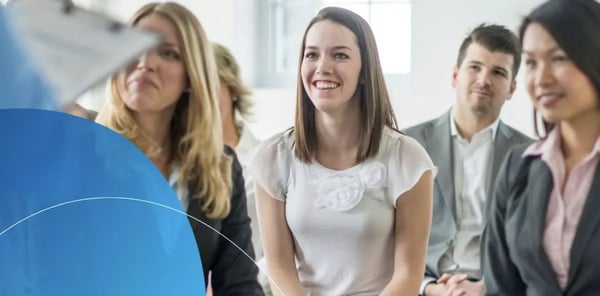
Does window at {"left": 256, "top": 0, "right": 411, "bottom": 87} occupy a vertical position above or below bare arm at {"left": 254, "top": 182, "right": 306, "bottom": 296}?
above

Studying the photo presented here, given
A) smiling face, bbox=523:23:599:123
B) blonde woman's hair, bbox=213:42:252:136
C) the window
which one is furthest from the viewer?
blonde woman's hair, bbox=213:42:252:136

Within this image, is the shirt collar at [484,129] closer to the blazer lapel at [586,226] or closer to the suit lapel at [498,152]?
→ the suit lapel at [498,152]

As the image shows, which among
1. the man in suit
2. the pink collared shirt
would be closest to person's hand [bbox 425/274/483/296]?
the man in suit

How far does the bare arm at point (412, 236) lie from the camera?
4.37 ft

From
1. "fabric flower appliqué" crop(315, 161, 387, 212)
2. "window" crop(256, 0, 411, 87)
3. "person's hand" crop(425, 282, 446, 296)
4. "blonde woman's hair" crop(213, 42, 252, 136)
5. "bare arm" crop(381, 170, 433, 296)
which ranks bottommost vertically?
"person's hand" crop(425, 282, 446, 296)

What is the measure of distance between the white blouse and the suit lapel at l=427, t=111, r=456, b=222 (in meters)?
0.01

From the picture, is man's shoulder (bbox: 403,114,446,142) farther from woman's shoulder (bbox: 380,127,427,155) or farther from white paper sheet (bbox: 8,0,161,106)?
white paper sheet (bbox: 8,0,161,106)

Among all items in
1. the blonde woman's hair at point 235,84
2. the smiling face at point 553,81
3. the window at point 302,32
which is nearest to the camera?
the smiling face at point 553,81

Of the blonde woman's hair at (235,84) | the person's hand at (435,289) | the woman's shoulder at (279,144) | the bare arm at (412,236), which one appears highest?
the blonde woman's hair at (235,84)

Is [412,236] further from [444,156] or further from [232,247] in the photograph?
[232,247]

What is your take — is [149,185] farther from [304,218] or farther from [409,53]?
[409,53]

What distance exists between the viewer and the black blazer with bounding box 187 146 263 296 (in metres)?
1.44

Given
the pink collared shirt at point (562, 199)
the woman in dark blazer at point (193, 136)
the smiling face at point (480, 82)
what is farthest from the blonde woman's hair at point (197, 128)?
the pink collared shirt at point (562, 199)

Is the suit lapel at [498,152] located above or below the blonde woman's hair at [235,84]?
below
